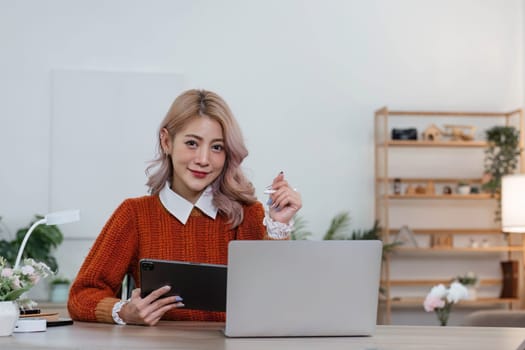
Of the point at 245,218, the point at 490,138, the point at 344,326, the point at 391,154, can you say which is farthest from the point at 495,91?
the point at 344,326

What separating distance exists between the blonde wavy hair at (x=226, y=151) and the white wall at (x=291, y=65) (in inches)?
152

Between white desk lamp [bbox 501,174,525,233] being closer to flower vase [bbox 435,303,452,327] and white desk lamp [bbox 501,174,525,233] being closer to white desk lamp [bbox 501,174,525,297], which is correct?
white desk lamp [bbox 501,174,525,297]

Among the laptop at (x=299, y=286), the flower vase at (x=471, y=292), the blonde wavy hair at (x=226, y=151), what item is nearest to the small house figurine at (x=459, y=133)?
the flower vase at (x=471, y=292)

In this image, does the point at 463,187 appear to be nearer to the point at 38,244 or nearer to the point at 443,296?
the point at 443,296

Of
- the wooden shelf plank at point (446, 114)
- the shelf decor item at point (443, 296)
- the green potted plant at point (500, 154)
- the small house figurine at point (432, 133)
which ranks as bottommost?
the shelf decor item at point (443, 296)

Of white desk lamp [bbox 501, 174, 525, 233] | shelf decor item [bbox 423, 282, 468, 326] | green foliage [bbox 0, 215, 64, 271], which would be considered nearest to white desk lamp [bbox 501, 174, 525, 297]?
white desk lamp [bbox 501, 174, 525, 233]

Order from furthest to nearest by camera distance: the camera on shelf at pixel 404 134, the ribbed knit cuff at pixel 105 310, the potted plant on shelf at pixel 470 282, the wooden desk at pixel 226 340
A: the camera on shelf at pixel 404 134
the potted plant on shelf at pixel 470 282
the ribbed knit cuff at pixel 105 310
the wooden desk at pixel 226 340

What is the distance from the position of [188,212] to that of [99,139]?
3906 millimetres

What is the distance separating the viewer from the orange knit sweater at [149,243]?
278 cm

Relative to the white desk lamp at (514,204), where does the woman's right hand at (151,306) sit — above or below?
below

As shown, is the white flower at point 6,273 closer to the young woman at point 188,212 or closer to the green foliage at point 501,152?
the young woman at point 188,212

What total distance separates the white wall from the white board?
9cm

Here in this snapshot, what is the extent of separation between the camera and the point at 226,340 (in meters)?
2.21

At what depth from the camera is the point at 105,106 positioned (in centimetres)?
667
